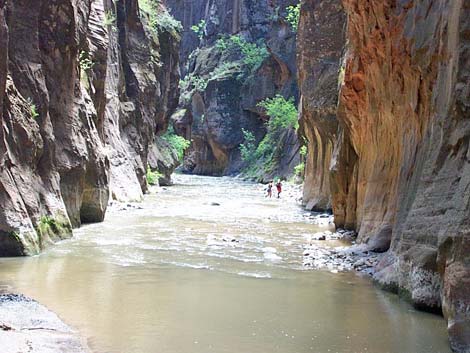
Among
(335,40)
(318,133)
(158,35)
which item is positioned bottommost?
(318,133)

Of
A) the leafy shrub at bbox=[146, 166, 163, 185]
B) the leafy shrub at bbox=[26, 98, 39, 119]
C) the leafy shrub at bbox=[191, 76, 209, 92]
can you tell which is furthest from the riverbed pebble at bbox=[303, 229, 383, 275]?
the leafy shrub at bbox=[191, 76, 209, 92]

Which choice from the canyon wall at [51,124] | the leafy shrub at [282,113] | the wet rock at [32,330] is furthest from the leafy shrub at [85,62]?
the leafy shrub at [282,113]

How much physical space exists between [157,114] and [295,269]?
95.7 feet

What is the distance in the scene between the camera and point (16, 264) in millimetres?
9516

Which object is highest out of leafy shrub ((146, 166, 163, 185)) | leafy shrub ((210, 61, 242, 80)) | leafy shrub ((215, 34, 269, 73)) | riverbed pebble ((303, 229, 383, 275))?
leafy shrub ((215, 34, 269, 73))

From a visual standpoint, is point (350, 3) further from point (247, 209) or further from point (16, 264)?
point (247, 209)

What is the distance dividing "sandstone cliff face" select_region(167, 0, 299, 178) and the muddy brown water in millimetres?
37836

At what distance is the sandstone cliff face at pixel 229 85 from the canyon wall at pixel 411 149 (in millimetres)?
34142

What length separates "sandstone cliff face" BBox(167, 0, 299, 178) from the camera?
162ft

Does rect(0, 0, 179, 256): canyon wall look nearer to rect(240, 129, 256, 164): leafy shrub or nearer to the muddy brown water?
the muddy brown water

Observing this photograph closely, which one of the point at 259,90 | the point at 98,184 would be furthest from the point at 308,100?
the point at 259,90

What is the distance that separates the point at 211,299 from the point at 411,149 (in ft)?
14.5

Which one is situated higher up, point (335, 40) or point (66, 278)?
point (335, 40)

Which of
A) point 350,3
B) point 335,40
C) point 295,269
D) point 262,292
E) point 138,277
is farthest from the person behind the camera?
point 335,40
